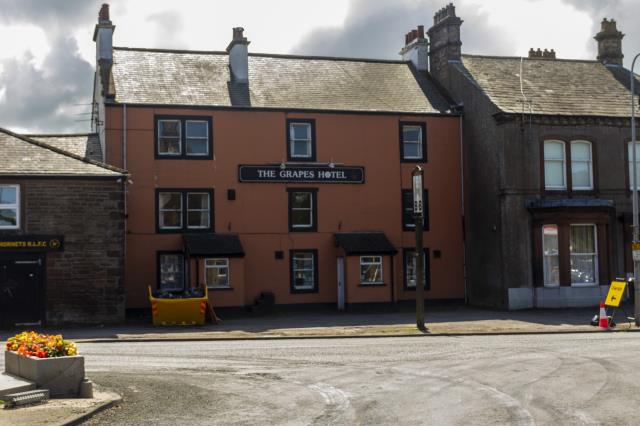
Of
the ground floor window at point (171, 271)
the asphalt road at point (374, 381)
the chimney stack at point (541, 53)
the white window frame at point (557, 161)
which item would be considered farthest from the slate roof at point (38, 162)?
the chimney stack at point (541, 53)

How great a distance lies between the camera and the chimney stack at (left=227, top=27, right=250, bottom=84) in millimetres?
34406

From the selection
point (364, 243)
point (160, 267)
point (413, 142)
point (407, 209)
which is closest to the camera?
point (160, 267)

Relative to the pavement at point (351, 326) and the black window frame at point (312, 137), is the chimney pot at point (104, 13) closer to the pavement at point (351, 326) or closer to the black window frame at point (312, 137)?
the black window frame at point (312, 137)

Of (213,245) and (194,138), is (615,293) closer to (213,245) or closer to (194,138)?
(213,245)

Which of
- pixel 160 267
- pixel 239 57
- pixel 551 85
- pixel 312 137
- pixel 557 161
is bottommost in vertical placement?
pixel 160 267

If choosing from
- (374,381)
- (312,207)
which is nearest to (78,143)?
(312,207)

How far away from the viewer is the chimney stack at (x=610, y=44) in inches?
1553

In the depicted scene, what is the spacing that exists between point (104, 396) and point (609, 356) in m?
10.9

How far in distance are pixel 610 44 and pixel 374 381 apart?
2973 cm

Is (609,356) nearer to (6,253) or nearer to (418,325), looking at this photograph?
(418,325)

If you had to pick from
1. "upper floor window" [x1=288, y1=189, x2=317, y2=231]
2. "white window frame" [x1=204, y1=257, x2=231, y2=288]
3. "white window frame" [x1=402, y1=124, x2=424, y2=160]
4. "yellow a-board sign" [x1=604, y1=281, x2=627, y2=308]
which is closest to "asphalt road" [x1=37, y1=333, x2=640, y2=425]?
"yellow a-board sign" [x1=604, y1=281, x2=627, y2=308]

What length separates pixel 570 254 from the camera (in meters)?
32.4

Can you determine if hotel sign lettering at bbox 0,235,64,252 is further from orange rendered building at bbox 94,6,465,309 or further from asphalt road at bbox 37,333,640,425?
asphalt road at bbox 37,333,640,425

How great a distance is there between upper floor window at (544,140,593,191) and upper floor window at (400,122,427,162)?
488 cm
